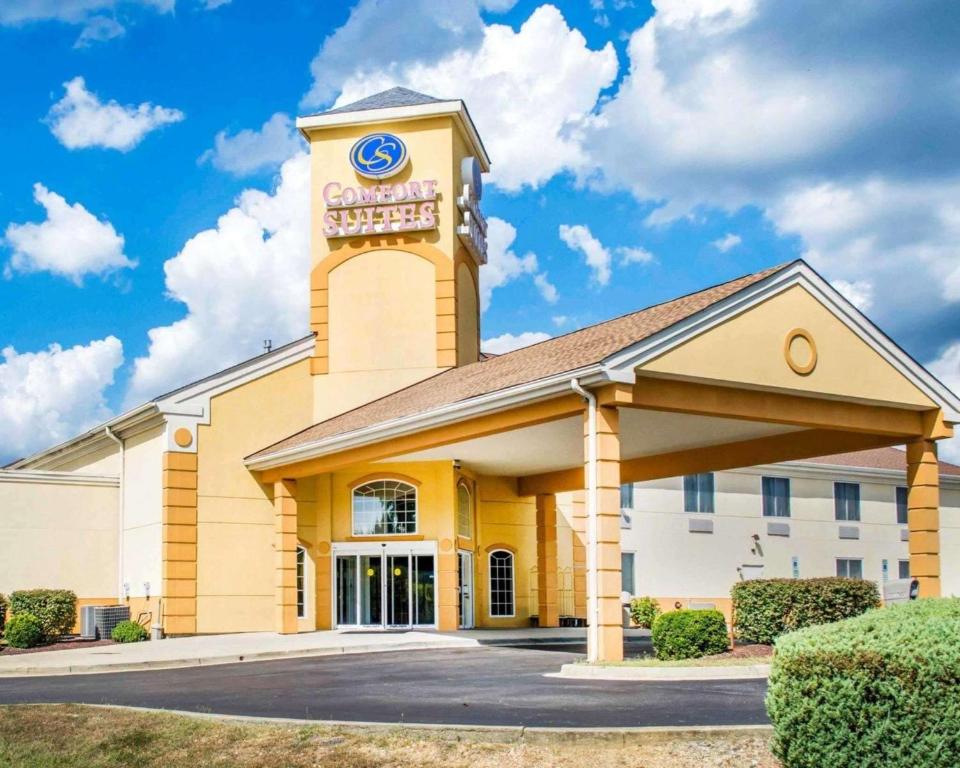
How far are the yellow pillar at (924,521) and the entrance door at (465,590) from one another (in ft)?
36.5

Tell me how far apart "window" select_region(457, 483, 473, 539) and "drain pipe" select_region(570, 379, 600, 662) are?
1085cm

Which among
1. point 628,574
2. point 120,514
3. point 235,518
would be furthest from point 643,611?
point 120,514

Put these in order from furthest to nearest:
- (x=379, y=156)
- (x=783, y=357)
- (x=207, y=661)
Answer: (x=379, y=156) → (x=207, y=661) → (x=783, y=357)

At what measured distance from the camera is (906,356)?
22.4 metres

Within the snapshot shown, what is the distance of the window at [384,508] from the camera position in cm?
2906

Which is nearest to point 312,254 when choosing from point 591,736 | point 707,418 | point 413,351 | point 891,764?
point 413,351

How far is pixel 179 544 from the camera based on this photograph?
89.6 ft

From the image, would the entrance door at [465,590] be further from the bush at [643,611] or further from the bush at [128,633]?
the bush at [128,633]

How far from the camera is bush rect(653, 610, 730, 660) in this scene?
18.1 metres

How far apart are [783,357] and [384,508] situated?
12008 millimetres

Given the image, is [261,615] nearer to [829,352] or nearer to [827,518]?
[829,352]

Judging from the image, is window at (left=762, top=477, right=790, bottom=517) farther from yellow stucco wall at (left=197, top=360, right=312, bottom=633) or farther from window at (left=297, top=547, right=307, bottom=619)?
yellow stucco wall at (left=197, top=360, right=312, bottom=633)

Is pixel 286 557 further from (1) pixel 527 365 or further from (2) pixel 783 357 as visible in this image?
(2) pixel 783 357

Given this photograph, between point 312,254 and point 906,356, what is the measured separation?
15730 millimetres
